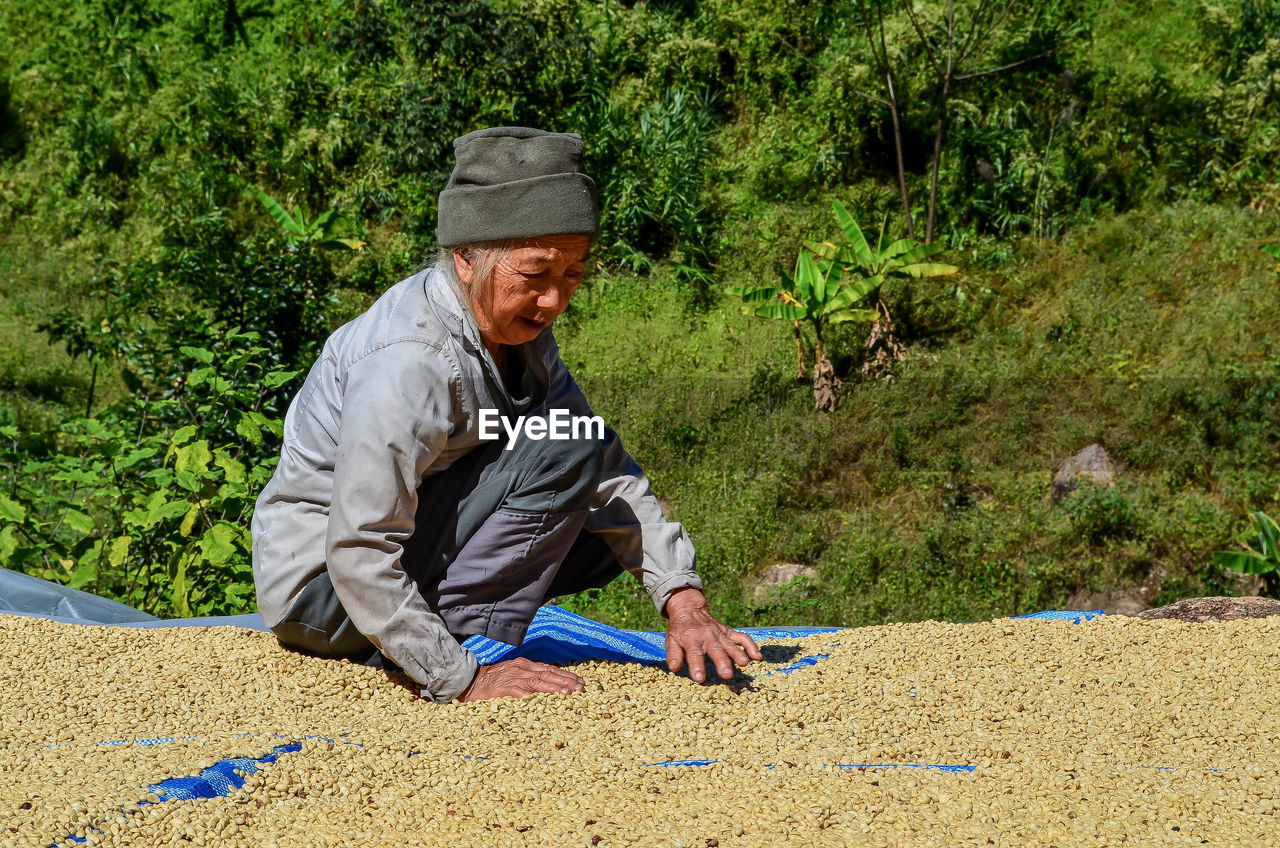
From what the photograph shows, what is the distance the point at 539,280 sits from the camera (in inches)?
94.2

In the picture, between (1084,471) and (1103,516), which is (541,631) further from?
(1084,471)

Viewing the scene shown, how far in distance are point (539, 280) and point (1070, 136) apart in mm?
6009

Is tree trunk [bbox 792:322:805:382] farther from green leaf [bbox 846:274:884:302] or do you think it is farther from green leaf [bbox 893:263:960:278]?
green leaf [bbox 893:263:960:278]

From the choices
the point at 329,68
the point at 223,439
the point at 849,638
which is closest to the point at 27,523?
the point at 223,439

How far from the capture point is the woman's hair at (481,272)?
2375 millimetres

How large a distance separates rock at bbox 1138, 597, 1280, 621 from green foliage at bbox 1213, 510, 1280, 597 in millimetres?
1064

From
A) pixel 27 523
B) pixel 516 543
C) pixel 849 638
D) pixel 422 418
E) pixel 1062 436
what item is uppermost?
pixel 422 418

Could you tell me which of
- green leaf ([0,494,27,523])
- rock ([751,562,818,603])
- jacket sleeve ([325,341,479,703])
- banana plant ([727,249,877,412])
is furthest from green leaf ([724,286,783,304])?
jacket sleeve ([325,341,479,703])

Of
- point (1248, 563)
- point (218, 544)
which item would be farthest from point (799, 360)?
point (218, 544)

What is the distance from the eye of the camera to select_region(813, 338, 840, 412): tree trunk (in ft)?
19.1

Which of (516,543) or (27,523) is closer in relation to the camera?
(516,543)

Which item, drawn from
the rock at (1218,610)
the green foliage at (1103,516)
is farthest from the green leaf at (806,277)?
the rock at (1218,610)

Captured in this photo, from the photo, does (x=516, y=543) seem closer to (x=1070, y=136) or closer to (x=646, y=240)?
(x=646, y=240)

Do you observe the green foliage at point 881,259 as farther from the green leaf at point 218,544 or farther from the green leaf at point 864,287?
the green leaf at point 218,544
